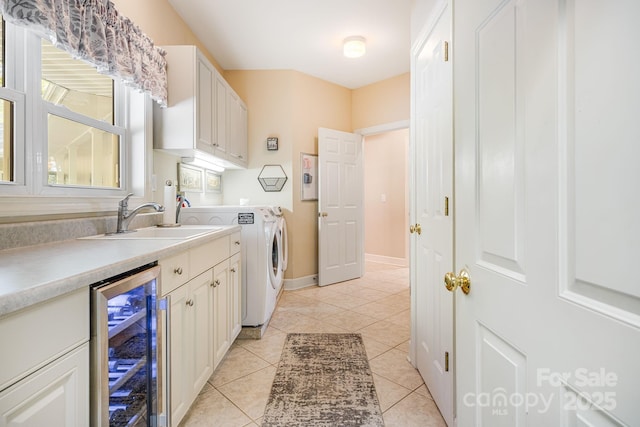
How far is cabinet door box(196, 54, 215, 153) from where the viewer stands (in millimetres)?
2290

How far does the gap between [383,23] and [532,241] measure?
2960 millimetres

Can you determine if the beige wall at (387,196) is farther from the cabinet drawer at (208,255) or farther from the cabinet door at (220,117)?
the cabinet drawer at (208,255)

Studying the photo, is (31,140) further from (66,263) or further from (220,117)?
(220,117)

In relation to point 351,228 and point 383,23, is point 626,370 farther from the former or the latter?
point 351,228

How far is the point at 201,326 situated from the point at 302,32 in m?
2.80

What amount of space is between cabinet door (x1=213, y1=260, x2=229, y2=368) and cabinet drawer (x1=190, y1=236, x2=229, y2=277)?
0.06 meters

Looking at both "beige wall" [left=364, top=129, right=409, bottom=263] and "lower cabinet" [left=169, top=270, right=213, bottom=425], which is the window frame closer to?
"lower cabinet" [left=169, top=270, right=213, bottom=425]

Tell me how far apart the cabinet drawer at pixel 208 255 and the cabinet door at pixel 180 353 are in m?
0.15

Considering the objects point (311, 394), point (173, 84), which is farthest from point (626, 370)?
point (173, 84)

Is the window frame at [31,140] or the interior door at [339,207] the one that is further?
the interior door at [339,207]

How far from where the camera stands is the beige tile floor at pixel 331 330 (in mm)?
1568

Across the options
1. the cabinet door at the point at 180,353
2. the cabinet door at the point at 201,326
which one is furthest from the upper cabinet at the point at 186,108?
the cabinet door at the point at 180,353

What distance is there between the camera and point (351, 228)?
427 centimetres

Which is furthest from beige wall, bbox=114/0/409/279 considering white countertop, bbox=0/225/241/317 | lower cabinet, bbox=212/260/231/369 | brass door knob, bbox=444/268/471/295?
brass door knob, bbox=444/268/471/295
